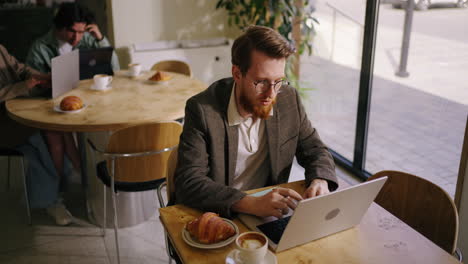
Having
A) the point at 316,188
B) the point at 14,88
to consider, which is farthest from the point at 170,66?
the point at 316,188

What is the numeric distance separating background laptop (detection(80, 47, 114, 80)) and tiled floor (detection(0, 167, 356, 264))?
921 mm

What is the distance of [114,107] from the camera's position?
2.40 m

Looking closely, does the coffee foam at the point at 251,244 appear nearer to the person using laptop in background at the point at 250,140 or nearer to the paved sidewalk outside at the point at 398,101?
the person using laptop in background at the point at 250,140

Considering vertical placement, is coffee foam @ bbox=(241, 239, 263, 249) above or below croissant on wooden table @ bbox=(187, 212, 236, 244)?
above

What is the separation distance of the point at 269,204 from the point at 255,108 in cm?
42

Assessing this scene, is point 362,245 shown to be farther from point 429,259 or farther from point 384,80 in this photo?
point 384,80

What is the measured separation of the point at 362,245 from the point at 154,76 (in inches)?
81.6

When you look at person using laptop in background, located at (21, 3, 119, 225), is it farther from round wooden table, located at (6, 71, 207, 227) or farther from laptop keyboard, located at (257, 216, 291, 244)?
laptop keyboard, located at (257, 216, 291, 244)

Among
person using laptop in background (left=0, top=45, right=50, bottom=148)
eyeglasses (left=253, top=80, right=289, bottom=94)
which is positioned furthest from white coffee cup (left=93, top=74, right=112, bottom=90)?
eyeglasses (left=253, top=80, right=289, bottom=94)

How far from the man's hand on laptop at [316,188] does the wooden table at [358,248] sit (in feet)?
0.56

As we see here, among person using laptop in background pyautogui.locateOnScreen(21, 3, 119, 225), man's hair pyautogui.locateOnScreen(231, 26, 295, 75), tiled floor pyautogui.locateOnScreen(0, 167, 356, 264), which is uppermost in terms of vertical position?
man's hair pyautogui.locateOnScreen(231, 26, 295, 75)

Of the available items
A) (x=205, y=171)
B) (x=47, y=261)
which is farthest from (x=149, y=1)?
(x=205, y=171)

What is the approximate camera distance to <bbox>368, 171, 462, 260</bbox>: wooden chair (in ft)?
4.49

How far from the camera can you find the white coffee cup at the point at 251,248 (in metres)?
1.03
